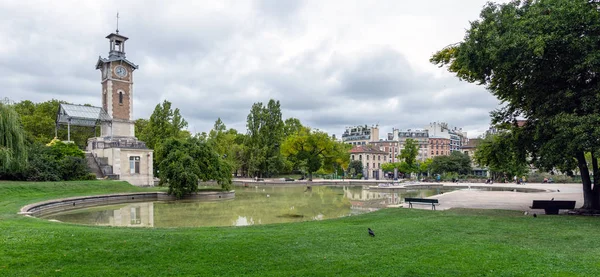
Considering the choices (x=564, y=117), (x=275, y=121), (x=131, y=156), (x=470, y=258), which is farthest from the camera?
(x=275, y=121)

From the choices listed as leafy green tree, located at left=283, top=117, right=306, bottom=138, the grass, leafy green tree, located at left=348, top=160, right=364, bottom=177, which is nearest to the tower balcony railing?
the grass

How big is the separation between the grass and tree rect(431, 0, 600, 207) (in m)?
2.90

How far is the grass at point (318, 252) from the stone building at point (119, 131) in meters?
23.5

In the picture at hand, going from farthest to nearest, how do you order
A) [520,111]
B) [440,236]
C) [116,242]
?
1. [520,111]
2. [440,236]
3. [116,242]

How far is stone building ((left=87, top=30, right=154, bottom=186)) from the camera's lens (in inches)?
1289

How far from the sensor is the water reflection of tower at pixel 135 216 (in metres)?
15.5

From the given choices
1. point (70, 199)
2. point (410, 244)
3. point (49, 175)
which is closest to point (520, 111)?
point (410, 244)

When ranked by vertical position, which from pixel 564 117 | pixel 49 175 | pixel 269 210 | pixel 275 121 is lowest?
pixel 269 210

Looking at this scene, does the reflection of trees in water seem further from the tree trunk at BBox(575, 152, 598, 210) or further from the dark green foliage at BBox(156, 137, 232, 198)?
the tree trunk at BBox(575, 152, 598, 210)

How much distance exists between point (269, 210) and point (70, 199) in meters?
11.1

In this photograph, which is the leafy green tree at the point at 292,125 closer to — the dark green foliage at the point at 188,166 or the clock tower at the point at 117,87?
the clock tower at the point at 117,87

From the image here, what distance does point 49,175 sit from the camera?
2594 centimetres

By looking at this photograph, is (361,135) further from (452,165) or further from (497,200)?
(497,200)

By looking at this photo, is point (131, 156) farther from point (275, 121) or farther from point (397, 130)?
point (397, 130)
